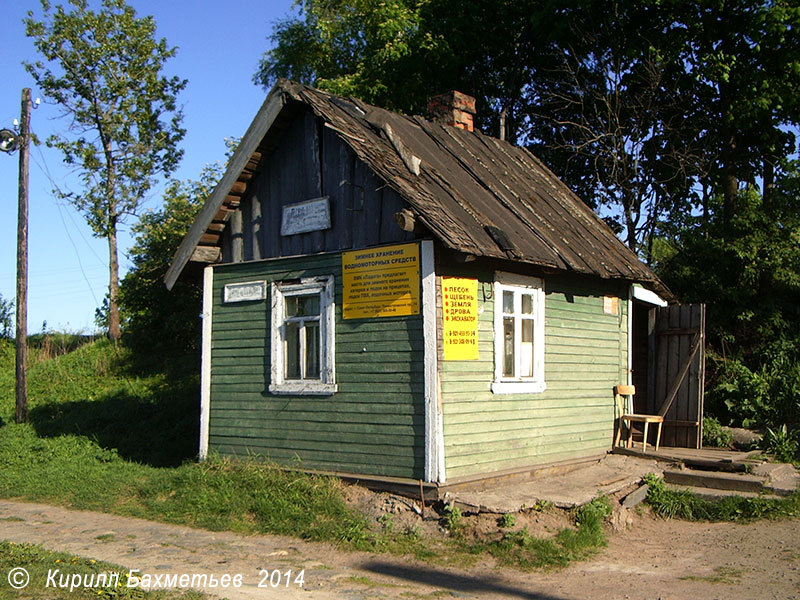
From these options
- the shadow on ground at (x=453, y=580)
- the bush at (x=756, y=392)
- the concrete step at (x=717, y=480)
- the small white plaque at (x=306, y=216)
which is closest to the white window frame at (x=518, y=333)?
the concrete step at (x=717, y=480)

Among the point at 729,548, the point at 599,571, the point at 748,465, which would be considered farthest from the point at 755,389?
the point at 599,571

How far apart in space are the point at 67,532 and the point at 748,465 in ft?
29.0

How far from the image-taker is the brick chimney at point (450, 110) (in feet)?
47.4

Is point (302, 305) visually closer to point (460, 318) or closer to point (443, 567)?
point (460, 318)

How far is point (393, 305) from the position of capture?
32.9 ft

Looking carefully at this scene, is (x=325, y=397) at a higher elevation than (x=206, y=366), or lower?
lower

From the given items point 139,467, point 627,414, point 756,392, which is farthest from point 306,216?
point 756,392

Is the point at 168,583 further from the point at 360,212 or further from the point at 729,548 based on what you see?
the point at 729,548

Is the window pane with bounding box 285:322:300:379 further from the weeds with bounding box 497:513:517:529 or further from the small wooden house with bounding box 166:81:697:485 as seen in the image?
the weeds with bounding box 497:513:517:529

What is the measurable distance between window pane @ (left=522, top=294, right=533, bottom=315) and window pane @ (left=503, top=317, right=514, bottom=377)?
1.07 feet

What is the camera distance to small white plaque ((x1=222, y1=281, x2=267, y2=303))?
456 inches

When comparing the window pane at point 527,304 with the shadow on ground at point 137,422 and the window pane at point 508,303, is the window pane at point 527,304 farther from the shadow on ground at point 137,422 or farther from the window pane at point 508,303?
the shadow on ground at point 137,422

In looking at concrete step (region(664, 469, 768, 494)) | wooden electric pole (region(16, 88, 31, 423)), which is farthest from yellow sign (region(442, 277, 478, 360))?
wooden electric pole (region(16, 88, 31, 423))

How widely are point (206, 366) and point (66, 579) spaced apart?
17.4 feet
